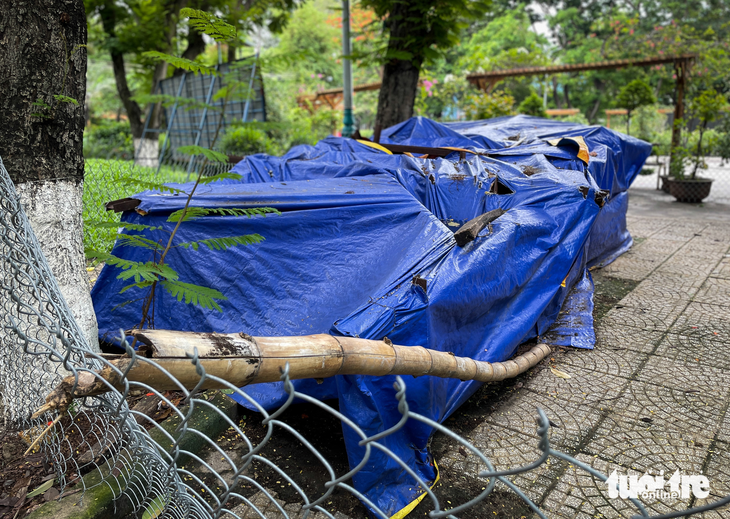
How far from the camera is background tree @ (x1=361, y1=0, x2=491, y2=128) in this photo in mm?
6250

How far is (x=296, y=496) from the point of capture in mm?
2229

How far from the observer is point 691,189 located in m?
9.52

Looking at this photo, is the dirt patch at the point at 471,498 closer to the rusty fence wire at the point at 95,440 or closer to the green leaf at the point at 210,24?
the rusty fence wire at the point at 95,440

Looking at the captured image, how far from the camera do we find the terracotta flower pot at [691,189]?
31.1 feet

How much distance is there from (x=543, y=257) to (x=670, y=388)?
42.7 inches

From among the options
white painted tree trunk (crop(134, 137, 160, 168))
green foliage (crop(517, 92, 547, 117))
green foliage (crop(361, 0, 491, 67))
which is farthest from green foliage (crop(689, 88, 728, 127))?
white painted tree trunk (crop(134, 137, 160, 168))

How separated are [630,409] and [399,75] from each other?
5436 mm

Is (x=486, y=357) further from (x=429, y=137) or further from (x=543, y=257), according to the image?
(x=429, y=137)

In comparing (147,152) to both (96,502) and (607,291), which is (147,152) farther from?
(96,502)

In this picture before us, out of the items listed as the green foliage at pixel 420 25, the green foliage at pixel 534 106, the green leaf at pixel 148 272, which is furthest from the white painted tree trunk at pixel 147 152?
the green foliage at pixel 534 106

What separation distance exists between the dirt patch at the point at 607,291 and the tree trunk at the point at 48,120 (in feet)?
12.4

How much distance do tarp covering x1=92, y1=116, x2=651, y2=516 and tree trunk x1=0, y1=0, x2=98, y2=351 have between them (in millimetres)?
675

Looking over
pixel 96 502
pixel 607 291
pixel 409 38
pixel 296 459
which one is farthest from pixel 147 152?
pixel 96 502

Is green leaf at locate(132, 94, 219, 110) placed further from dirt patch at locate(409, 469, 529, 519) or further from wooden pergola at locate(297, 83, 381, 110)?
wooden pergola at locate(297, 83, 381, 110)
